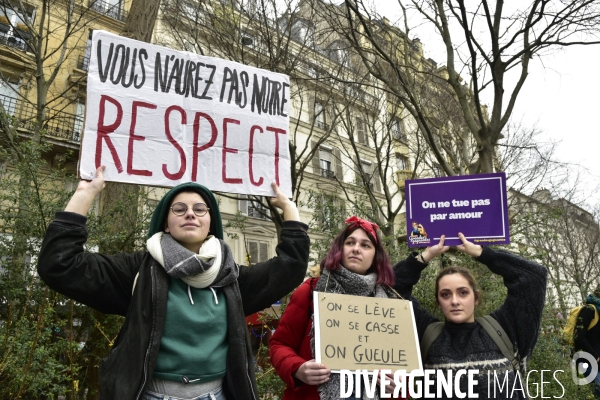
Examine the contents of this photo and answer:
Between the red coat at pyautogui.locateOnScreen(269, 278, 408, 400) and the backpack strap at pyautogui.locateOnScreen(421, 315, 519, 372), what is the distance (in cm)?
66

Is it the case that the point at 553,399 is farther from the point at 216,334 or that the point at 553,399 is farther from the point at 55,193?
the point at 55,193

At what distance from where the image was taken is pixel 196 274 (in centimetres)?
178

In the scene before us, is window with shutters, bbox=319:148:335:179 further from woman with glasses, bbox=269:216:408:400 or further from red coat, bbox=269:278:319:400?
red coat, bbox=269:278:319:400

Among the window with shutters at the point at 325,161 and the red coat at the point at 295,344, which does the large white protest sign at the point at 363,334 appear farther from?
the window with shutters at the point at 325,161

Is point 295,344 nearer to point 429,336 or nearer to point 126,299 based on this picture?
point 429,336

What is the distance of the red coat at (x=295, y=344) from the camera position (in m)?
2.12

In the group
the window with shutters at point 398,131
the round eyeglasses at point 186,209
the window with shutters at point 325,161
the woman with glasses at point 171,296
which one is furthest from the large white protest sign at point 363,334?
the window with shutters at point 325,161

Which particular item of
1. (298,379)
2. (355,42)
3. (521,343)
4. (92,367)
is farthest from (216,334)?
(355,42)

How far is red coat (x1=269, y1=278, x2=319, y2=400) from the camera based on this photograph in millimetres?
2121

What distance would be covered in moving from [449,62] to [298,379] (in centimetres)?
573

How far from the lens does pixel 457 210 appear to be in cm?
285

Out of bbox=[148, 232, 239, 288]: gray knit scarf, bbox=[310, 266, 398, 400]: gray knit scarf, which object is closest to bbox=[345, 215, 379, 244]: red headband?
bbox=[310, 266, 398, 400]: gray knit scarf

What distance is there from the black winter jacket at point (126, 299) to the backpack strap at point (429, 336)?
101 centimetres

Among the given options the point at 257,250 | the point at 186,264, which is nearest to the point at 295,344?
the point at 186,264
